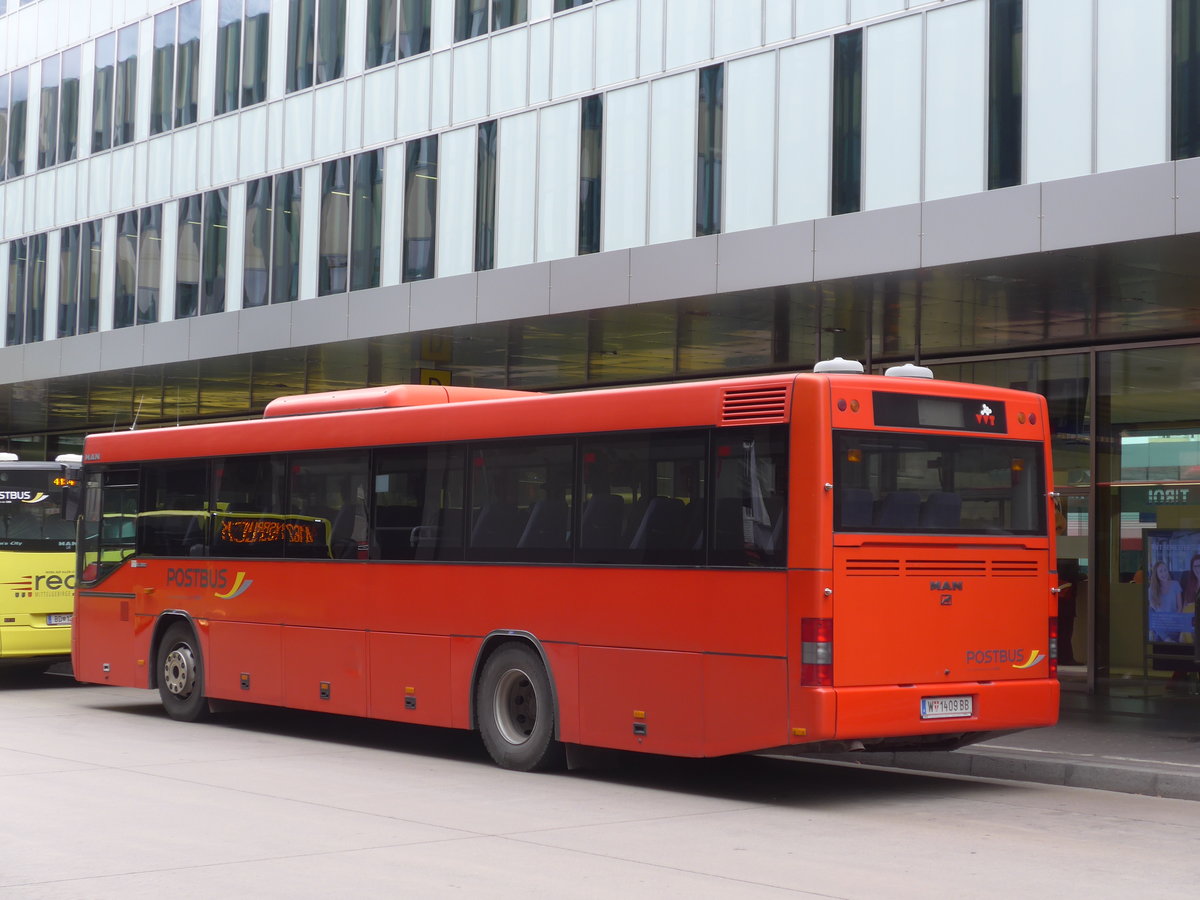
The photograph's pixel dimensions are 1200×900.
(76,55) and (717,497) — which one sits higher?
(76,55)

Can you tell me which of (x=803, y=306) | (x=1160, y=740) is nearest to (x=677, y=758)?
(x=1160, y=740)

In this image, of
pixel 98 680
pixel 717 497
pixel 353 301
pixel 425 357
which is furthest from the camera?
pixel 425 357

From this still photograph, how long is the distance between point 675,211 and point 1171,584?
7510 mm

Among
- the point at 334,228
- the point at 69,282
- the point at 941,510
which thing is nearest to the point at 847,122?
the point at 941,510

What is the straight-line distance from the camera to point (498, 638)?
12742mm

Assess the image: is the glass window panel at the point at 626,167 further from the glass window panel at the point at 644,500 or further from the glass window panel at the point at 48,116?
the glass window panel at the point at 48,116

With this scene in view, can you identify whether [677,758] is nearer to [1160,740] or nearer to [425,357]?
[1160,740]

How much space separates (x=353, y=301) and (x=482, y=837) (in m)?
13.9

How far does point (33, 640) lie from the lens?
64.0ft

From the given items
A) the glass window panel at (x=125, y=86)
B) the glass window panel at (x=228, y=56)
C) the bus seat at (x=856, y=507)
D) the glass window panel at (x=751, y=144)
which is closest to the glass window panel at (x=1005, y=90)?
the glass window panel at (x=751, y=144)

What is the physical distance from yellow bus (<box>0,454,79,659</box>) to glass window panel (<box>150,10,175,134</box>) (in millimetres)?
10623

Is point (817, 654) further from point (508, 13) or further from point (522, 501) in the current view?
point (508, 13)

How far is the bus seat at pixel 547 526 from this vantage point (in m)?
12.1

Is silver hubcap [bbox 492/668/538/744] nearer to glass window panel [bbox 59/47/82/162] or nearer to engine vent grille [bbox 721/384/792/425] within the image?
engine vent grille [bbox 721/384/792/425]
